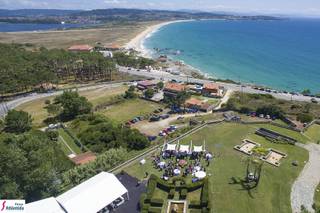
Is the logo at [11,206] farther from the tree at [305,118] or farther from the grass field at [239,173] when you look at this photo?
the tree at [305,118]

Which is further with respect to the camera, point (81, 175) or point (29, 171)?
point (81, 175)

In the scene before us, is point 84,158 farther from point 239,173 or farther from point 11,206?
point 239,173

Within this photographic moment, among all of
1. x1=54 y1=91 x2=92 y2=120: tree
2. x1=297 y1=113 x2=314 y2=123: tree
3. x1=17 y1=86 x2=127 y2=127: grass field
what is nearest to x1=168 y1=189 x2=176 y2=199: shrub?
x1=297 y1=113 x2=314 y2=123: tree

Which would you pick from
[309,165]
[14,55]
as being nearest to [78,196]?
[309,165]

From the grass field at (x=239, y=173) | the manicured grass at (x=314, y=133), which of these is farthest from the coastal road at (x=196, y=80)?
the grass field at (x=239, y=173)

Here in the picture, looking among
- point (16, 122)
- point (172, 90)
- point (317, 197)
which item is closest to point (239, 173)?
point (317, 197)

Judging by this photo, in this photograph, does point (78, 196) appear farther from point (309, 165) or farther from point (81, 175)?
point (309, 165)
